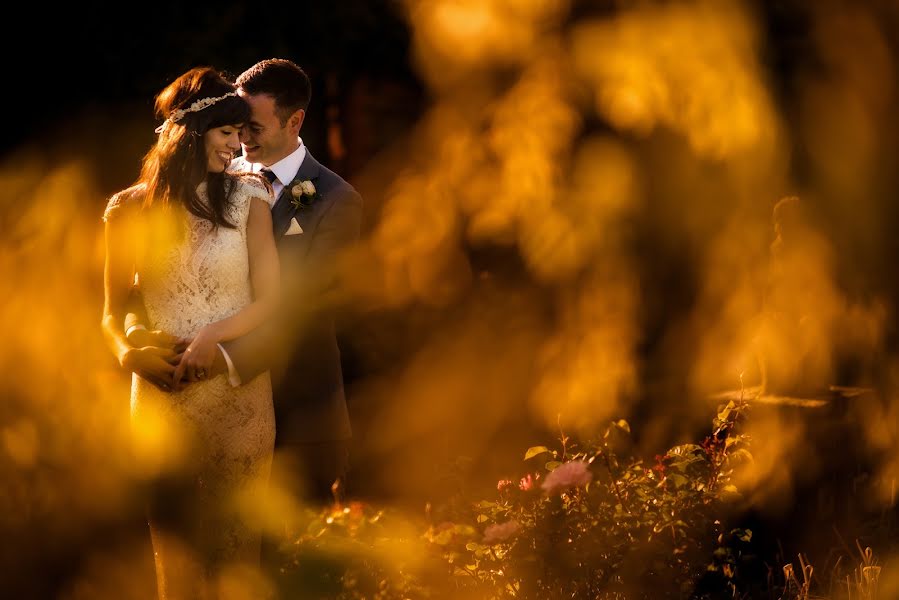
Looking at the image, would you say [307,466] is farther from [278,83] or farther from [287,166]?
[278,83]

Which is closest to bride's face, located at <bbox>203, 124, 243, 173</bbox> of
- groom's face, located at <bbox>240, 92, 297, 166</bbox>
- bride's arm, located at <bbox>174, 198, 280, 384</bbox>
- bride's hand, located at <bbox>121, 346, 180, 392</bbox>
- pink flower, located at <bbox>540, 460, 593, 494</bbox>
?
bride's arm, located at <bbox>174, 198, 280, 384</bbox>

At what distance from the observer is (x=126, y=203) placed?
116 inches

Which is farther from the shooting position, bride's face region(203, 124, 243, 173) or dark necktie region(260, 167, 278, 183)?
dark necktie region(260, 167, 278, 183)

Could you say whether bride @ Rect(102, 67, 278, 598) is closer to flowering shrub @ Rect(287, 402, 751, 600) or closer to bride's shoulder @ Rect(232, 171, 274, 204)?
bride's shoulder @ Rect(232, 171, 274, 204)

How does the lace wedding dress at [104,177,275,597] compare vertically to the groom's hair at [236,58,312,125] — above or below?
below

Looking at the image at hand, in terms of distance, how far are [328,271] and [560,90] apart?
249cm

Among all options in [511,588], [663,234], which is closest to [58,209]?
[511,588]

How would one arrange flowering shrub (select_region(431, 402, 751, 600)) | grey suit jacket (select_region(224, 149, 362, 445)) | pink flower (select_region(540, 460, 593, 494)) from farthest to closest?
1. flowering shrub (select_region(431, 402, 751, 600))
2. pink flower (select_region(540, 460, 593, 494))
3. grey suit jacket (select_region(224, 149, 362, 445))

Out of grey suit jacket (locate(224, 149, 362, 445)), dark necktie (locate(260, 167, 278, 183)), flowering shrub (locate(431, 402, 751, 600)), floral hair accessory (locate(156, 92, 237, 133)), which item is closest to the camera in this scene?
floral hair accessory (locate(156, 92, 237, 133))

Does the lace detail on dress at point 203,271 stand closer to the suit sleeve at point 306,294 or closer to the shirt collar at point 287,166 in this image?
the suit sleeve at point 306,294

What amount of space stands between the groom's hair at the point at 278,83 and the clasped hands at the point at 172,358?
72 centimetres

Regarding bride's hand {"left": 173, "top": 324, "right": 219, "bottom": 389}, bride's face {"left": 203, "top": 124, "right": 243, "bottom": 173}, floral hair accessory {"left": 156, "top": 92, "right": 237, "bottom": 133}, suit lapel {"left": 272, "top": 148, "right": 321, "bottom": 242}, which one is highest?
floral hair accessory {"left": 156, "top": 92, "right": 237, "bottom": 133}

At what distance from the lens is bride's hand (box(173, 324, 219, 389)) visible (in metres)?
2.89

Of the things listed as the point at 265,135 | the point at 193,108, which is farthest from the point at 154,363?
the point at 265,135
